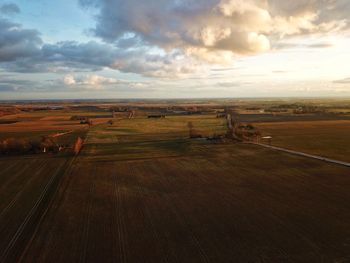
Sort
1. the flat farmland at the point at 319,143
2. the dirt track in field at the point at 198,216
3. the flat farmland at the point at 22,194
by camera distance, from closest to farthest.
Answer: the dirt track in field at the point at 198,216 < the flat farmland at the point at 22,194 < the flat farmland at the point at 319,143

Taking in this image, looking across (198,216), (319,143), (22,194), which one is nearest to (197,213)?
(198,216)

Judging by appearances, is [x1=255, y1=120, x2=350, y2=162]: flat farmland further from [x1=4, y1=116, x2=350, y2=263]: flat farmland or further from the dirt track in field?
the dirt track in field

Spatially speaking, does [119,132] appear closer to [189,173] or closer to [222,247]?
[189,173]

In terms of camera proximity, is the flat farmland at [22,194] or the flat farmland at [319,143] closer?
the flat farmland at [22,194]

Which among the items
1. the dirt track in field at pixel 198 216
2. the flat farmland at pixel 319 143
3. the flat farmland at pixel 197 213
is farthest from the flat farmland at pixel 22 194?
the flat farmland at pixel 319 143

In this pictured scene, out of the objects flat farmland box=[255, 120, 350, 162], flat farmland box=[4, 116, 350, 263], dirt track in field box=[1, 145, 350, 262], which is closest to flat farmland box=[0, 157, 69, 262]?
flat farmland box=[4, 116, 350, 263]

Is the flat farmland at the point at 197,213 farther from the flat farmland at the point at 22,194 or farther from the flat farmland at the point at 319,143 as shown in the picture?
the flat farmland at the point at 319,143

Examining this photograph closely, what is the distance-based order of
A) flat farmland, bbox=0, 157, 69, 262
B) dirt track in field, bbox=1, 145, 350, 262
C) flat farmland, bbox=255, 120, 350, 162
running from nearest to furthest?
1. dirt track in field, bbox=1, 145, 350, 262
2. flat farmland, bbox=0, 157, 69, 262
3. flat farmland, bbox=255, 120, 350, 162

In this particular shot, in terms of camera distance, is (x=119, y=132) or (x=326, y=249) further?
(x=119, y=132)

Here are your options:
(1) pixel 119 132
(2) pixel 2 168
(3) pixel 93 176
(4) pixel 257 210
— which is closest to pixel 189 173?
(3) pixel 93 176
